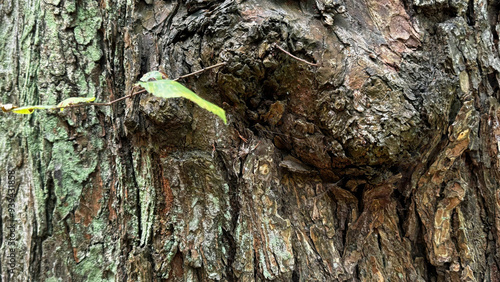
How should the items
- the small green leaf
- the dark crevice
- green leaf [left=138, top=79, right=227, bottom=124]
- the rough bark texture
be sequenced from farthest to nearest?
1. the dark crevice
2. the rough bark texture
3. the small green leaf
4. green leaf [left=138, top=79, right=227, bottom=124]

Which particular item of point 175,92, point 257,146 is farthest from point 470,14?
point 175,92

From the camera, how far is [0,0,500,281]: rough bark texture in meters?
1.13

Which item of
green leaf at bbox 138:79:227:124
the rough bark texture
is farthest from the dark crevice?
green leaf at bbox 138:79:227:124

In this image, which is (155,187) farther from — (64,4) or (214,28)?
(64,4)

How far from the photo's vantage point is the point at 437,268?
1252 mm

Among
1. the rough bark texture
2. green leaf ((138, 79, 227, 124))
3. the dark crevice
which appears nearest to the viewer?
green leaf ((138, 79, 227, 124))

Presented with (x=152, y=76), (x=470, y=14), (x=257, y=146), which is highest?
(x=470, y=14)

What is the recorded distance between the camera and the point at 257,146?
3.94ft

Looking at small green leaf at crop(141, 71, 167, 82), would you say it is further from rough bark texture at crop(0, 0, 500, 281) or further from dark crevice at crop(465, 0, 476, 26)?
dark crevice at crop(465, 0, 476, 26)

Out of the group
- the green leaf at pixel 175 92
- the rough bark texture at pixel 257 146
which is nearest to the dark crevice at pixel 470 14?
the rough bark texture at pixel 257 146

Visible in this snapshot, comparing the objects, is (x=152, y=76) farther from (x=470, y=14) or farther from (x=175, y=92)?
(x=470, y=14)

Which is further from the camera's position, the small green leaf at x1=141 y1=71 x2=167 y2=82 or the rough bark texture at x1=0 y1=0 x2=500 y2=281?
the rough bark texture at x1=0 y1=0 x2=500 y2=281

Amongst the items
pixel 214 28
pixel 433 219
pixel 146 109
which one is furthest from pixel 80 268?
pixel 433 219

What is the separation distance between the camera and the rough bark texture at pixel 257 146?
3.70ft
